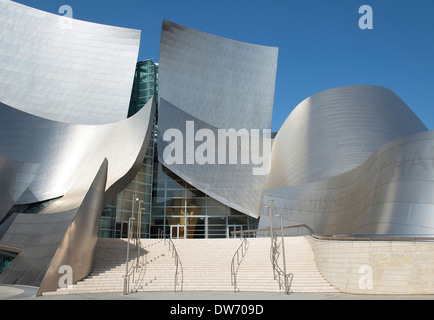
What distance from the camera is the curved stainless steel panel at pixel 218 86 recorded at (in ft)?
87.2

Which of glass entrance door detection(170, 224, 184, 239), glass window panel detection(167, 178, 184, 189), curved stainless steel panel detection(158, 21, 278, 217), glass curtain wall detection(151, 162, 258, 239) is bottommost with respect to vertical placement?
glass entrance door detection(170, 224, 184, 239)

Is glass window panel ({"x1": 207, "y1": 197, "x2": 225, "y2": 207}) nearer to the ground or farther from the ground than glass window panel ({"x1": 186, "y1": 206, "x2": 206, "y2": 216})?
farther from the ground

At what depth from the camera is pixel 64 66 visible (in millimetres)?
29641

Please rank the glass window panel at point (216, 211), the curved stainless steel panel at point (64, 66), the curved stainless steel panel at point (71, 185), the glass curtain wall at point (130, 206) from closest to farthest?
the curved stainless steel panel at point (71, 185) < the glass curtain wall at point (130, 206) < the glass window panel at point (216, 211) < the curved stainless steel panel at point (64, 66)

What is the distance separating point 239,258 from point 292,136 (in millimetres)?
12429

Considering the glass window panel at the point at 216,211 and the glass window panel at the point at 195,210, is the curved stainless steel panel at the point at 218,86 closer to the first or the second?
the glass window panel at the point at 216,211

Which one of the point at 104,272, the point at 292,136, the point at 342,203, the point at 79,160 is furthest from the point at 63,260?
the point at 292,136

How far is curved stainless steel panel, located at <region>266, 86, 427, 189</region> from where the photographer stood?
20.9 meters

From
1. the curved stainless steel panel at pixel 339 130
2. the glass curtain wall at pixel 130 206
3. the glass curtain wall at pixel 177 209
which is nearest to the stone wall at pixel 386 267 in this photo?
the curved stainless steel panel at pixel 339 130

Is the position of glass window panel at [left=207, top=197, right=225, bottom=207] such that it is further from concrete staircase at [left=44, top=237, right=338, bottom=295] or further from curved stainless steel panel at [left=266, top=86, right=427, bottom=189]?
concrete staircase at [left=44, top=237, right=338, bottom=295]

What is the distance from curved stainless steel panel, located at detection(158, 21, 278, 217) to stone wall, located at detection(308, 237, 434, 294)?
15.6 meters

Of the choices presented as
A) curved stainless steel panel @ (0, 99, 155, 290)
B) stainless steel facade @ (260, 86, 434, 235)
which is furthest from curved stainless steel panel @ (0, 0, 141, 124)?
stainless steel facade @ (260, 86, 434, 235)

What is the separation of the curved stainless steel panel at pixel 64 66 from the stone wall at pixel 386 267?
71.0 ft

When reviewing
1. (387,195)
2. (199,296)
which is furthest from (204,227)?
(199,296)
